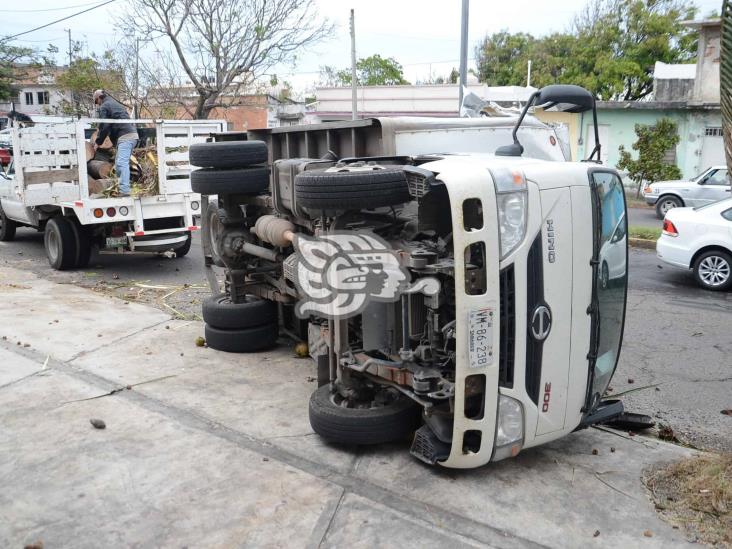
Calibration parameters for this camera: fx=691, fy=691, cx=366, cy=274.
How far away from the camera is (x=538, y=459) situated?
4312 mm

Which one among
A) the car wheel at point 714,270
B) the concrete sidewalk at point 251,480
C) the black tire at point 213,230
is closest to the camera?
the concrete sidewalk at point 251,480

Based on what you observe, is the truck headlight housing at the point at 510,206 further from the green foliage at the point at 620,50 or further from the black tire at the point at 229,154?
the green foliage at the point at 620,50

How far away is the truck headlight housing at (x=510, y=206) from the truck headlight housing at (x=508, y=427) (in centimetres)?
84

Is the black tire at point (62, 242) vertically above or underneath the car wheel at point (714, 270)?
above

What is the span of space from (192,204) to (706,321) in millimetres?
7425

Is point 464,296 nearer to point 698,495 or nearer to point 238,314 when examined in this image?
point 698,495

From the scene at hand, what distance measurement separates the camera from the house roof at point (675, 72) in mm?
28484

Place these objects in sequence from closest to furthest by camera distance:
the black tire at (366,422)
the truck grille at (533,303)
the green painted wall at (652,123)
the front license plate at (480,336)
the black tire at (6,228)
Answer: the front license plate at (480,336) → the truck grille at (533,303) → the black tire at (366,422) → the black tire at (6,228) → the green painted wall at (652,123)

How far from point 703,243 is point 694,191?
30.6 ft

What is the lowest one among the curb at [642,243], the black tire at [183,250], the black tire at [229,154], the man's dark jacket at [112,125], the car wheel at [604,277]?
the curb at [642,243]

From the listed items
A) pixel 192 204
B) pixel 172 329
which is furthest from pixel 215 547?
pixel 192 204

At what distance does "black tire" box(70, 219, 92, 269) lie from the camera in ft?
35.4

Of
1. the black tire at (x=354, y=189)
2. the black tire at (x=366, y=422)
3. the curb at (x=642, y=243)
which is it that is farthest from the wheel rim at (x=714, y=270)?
the black tire at (x=354, y=189)

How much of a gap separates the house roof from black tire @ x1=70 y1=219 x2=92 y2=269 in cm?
2572
